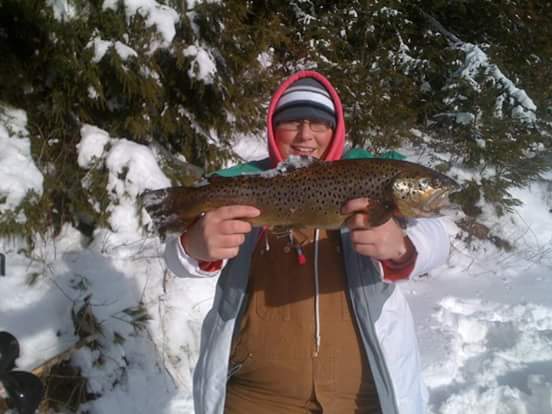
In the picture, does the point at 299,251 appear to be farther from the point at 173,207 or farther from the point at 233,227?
the point at 173,207

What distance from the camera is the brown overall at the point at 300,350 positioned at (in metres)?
1.76

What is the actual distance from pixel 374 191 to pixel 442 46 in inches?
277

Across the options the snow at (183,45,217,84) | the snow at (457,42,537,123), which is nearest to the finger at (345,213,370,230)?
the snow at (183,45,217,84)

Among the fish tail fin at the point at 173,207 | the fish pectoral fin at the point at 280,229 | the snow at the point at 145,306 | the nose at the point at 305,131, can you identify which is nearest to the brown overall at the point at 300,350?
the fish pectoral fin at the point at 280,229

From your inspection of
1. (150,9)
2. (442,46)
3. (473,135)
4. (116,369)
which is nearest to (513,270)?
(473,135)

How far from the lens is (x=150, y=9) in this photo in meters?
4.12

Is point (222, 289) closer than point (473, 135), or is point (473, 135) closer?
point (222, 289)

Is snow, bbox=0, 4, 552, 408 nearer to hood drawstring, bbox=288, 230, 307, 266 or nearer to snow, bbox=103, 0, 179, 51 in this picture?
snow, bbox=103, 0, 179, 51

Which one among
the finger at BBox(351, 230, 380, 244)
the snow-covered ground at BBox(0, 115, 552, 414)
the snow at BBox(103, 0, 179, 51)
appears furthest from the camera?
the snow at BBox(103, 0, 179, 51)

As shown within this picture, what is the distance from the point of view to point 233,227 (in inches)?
67.4

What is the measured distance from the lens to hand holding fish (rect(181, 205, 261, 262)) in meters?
1.71

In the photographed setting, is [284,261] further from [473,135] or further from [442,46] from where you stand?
[442,46]

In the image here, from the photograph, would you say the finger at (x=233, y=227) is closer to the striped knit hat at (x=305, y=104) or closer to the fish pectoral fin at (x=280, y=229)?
the fish pectoral fin at (x=280, y=229)

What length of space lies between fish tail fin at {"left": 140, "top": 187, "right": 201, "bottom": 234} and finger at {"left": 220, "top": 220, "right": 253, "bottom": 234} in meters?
0.26
